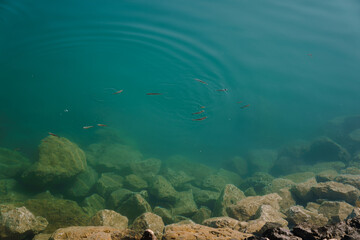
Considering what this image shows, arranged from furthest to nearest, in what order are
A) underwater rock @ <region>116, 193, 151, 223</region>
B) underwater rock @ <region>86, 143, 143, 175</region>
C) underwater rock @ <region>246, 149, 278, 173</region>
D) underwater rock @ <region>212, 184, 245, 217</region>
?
underwater rock @ <region>246, 149, 278, 173</region> < underwater rock @ <region>86, 143, 143, 175</region> < underwater rock @ <region>212, 184, 245, 217</region> < underwater rock @ <region>116, 193, 151, 223</region>

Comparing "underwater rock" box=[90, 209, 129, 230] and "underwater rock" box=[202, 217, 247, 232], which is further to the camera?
"underwater rock" box=[90, 209, 129, 230]

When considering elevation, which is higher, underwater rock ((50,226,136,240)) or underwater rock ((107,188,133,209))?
underwater rock ((50,226,136,240))

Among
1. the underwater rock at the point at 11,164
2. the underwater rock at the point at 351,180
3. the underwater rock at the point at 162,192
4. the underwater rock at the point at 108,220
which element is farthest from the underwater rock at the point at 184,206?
the underwater rock at the point at 11,164

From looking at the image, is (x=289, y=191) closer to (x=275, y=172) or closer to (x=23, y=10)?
(x=275, y=172)

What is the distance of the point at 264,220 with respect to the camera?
364 cm

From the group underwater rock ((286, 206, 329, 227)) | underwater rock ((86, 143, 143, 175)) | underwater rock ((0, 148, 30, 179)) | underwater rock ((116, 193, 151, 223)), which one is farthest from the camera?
underwater rock ((86, 143, 143, 175))

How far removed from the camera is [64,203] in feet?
15.0

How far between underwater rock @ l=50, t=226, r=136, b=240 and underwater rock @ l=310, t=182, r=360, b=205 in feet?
15.5

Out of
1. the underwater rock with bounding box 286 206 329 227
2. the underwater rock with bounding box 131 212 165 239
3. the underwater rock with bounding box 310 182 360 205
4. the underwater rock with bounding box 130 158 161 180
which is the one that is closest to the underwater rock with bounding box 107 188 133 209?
the underwater rock with bounding box 130 158 161 180

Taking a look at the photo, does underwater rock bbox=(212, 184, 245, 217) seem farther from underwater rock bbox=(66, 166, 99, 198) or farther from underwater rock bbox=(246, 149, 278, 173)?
underwater rock bbox=(246, 149, 278, 173)

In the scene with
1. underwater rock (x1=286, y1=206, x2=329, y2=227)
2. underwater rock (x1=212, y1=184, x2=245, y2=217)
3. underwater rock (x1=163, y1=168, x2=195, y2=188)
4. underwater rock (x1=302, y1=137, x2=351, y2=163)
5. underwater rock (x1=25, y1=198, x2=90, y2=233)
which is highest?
underwater rock (x1=286, y1=206, x2=329, y2=227)

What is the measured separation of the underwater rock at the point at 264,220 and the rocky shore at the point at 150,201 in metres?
0.02

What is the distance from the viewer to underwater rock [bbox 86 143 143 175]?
27.9 feet

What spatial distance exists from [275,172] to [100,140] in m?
10.2
